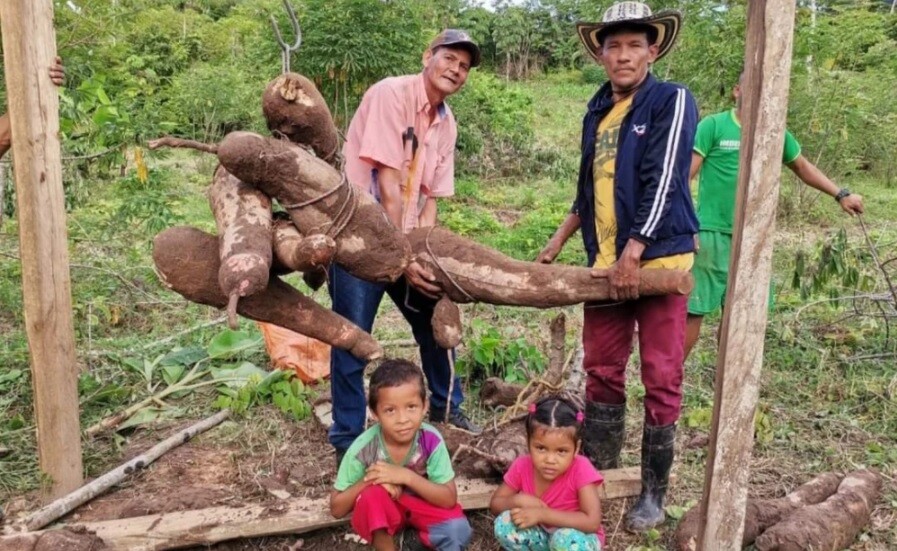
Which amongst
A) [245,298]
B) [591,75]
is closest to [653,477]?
[245,298]

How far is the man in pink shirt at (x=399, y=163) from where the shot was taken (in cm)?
254

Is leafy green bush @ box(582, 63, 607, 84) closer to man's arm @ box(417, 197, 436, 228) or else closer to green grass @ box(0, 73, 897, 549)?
green grass @ box(0, 73, 897, 549)

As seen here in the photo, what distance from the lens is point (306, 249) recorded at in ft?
5.51

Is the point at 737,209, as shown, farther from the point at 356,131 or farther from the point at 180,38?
the point at 180,38

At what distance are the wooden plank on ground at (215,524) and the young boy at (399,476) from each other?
0.30 metres

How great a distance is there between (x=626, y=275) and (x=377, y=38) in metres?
6.28

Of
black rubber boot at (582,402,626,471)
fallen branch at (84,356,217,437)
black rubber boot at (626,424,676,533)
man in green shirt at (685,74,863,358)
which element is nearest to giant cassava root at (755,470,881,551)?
black rubber boot at (626,424,676,533)

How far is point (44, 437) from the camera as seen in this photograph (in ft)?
8.70

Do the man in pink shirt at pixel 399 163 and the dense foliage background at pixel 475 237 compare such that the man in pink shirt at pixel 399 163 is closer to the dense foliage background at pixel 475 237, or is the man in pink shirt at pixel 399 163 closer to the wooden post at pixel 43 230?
the dense foliage background at pixel 475 237

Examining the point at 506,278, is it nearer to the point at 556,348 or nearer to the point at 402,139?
the point at 402,139

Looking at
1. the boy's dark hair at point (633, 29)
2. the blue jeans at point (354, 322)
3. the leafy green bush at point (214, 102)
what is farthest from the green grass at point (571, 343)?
the leafy green bush at point (214, 102)

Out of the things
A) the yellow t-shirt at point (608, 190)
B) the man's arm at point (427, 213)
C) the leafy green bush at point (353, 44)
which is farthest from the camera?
the leafy green bush at point (353, 44)

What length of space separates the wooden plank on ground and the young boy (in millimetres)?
298

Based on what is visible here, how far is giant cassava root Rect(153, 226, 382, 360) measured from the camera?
1787mm
